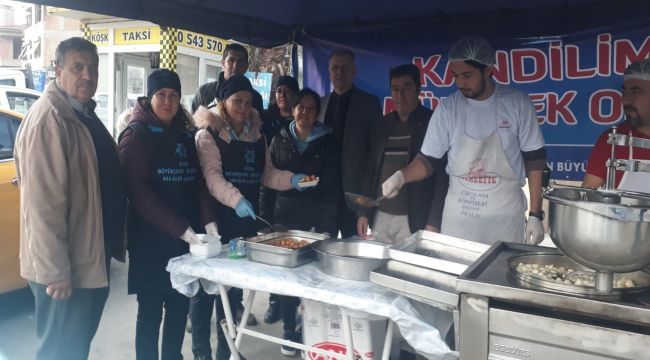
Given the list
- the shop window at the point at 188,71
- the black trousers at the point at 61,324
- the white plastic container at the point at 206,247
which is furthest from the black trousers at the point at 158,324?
the shop window at the point at 188,71

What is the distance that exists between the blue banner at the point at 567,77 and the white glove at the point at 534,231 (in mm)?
1146

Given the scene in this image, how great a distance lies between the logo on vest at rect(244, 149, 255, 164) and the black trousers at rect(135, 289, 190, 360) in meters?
0.81

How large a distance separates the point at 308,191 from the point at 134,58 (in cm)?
940

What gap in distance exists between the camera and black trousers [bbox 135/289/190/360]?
8.30ft

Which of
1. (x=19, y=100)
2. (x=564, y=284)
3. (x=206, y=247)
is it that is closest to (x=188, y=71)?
(x=19, y=100)

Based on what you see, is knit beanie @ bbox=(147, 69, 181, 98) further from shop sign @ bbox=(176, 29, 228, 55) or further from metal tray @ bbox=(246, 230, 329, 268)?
shop sign @ bbox=(176, 29, 228, 55)

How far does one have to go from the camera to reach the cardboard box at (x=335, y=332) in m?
2.39

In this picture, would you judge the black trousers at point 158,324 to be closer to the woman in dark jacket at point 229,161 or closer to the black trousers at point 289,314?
the woman in dark jacket at point 229,161

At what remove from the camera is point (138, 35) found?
1024 cm

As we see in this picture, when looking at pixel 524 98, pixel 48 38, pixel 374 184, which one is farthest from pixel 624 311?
pixel 48 38

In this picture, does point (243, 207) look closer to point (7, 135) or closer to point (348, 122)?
point (348, 122)

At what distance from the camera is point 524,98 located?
2.48m

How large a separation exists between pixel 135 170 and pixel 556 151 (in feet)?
9.00

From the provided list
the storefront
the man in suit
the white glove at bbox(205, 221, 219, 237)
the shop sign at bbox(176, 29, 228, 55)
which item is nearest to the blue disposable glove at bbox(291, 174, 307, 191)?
the man in suit
